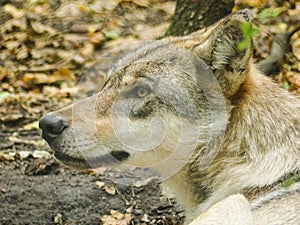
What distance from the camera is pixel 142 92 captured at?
4.60 meters

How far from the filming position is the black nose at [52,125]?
4414mm

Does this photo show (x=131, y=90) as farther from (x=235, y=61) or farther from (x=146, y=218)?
(x=146, y=218)

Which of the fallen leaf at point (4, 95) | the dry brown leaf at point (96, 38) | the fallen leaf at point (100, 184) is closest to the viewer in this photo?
the fallen leaf at point (100, 184)

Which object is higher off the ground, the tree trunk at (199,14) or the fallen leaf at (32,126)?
the tree trunk at (199,14)

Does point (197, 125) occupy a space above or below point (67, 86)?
above

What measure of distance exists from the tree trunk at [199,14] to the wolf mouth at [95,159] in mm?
2758

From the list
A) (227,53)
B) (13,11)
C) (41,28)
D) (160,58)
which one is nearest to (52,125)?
(160,58)

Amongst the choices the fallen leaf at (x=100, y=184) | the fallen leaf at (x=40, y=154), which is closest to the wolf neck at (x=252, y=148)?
the fallen leaf at (x=100, y=184)

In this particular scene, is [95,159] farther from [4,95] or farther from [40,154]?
[4,95]

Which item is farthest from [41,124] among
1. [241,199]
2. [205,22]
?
[205,22]

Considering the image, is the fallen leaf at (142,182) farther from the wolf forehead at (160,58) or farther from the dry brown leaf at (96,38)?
the dry brown leaf at (96,38)

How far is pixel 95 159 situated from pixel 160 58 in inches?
36.6

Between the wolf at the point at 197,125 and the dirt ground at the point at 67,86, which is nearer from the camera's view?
the wolf at the point at 197,125

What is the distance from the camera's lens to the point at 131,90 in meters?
4.64
